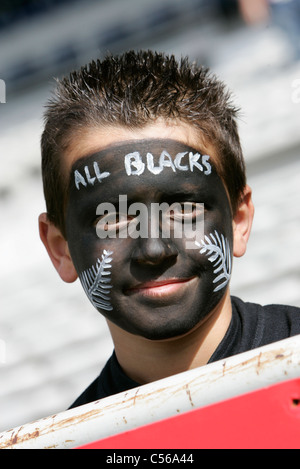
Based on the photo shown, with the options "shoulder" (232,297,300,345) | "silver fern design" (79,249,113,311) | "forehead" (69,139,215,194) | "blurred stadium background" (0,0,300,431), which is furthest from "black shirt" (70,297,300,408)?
"blurred stadium background" (0,0,300,431)

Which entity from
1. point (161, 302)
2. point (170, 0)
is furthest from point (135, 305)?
point (170, 0)

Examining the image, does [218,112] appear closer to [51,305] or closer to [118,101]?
[118,101]

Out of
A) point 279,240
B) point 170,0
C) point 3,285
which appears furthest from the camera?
point 170,0

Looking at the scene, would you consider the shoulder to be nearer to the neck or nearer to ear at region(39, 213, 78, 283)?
the neck

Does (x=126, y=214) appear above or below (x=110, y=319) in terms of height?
above

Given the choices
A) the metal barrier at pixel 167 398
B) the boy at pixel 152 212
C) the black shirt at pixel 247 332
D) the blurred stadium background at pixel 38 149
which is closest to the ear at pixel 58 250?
the boy at pixel 152 212

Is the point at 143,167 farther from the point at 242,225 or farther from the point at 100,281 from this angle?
the point at 242,225

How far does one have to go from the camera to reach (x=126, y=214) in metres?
1.73

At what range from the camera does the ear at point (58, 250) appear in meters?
2.00

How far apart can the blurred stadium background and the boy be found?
63.2 inches

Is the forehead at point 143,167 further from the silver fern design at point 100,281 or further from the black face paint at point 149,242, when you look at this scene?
the silver fern design at point 100,281

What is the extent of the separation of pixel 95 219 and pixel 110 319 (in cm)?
26

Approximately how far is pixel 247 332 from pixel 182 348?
0.17 m

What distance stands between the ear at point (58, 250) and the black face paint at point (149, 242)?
161 mm
